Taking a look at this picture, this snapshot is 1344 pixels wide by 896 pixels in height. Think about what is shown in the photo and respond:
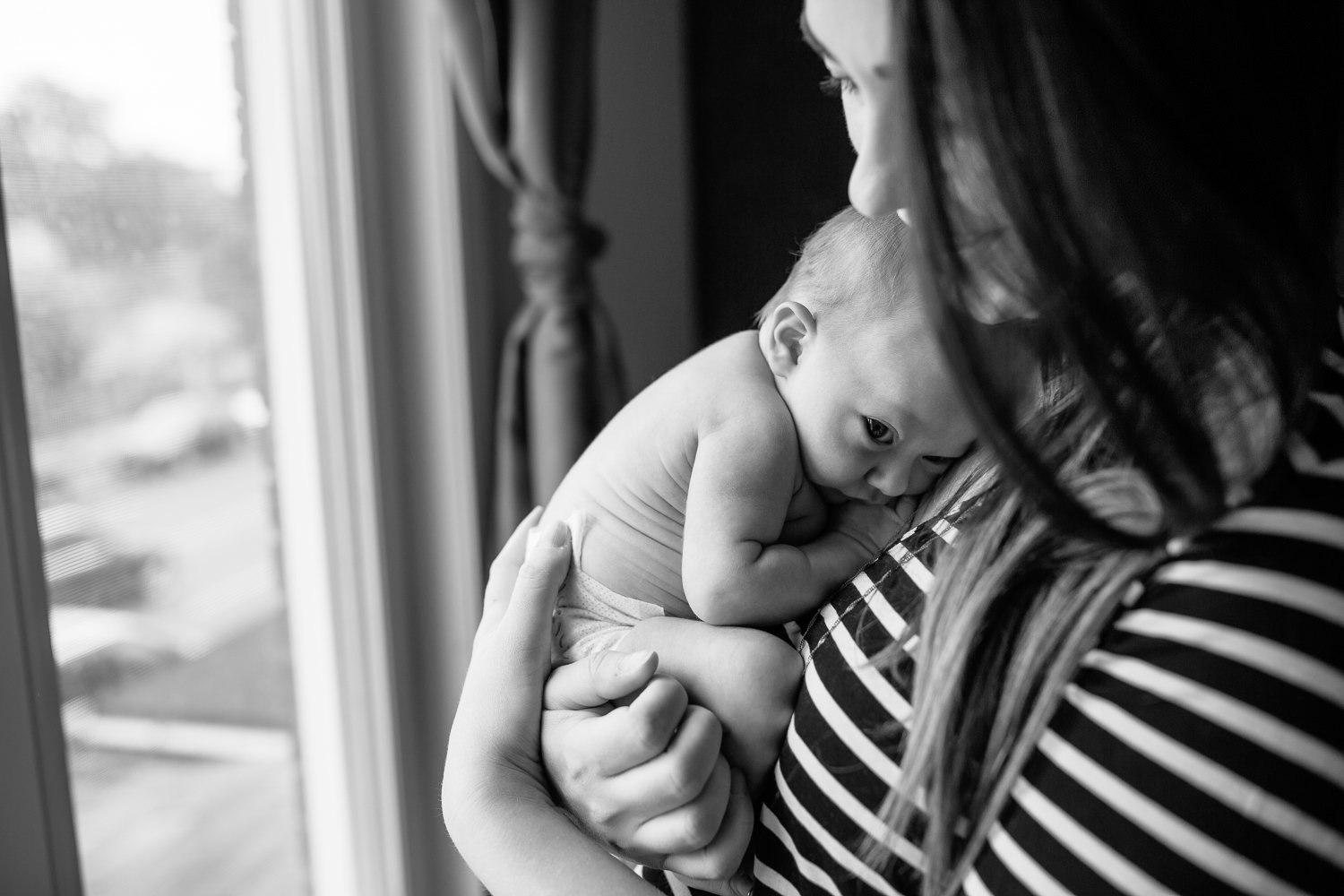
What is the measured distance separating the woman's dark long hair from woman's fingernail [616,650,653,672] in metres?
0.26

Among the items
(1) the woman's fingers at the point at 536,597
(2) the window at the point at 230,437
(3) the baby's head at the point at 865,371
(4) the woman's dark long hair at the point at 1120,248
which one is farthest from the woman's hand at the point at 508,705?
(2) the window at the point at 230,437

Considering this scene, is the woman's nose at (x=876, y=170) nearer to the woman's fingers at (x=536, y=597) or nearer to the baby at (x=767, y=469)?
the baby at (x=767, y=469)

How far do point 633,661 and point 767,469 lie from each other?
8.9 inches

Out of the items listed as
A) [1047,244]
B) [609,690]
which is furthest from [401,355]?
[1047,244]

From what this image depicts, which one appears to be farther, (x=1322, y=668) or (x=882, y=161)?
(x=882, y=161)

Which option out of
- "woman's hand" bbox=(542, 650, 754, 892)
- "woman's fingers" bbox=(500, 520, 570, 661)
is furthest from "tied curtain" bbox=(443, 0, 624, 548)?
"woman's hand" bbox=(542, 650, 754, 892)

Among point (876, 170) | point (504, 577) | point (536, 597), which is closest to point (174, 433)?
point (504, 577)

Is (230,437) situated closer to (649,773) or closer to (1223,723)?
(649,773)

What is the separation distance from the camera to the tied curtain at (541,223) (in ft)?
5.85

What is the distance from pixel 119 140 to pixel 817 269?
3.55 feet

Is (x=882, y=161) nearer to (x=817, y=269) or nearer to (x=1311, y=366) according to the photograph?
(x=1311, y=366)

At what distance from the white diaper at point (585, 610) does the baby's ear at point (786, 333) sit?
22 centimetres

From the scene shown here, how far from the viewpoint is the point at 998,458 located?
1.68 feet

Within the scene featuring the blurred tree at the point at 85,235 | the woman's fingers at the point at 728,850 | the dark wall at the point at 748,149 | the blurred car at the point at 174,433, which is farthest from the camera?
the dark wall at the point at 748,149
